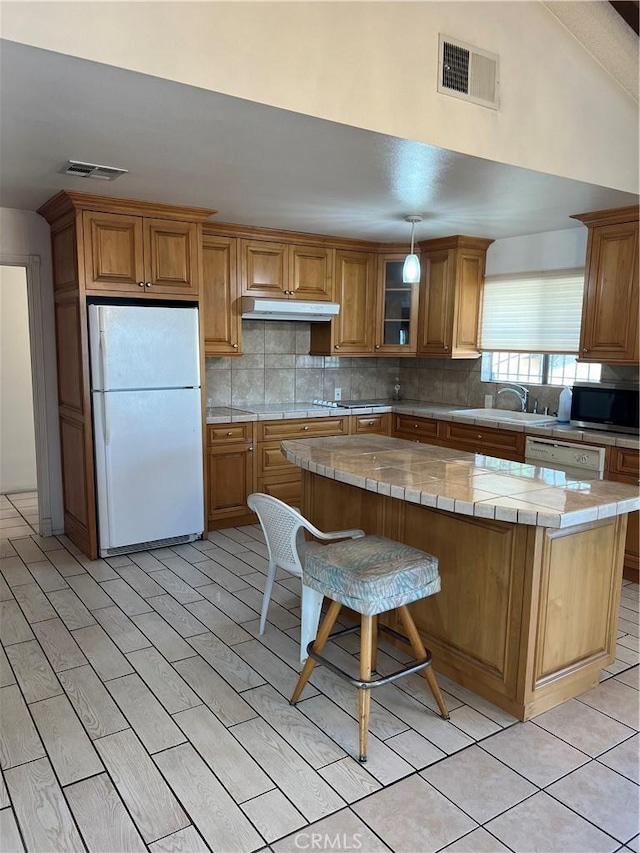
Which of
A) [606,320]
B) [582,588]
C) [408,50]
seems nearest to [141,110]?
[408,50]

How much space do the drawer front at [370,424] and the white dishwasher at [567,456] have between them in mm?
1486

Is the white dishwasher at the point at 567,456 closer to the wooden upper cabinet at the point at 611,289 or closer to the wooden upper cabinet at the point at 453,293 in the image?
the wooden upper cabinet at the point at 611,289

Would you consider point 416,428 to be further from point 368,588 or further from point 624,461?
point 368,588

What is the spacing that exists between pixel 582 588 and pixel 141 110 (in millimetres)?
2530

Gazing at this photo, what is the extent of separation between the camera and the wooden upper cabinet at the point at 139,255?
378cm

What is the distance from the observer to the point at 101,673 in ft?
8.86

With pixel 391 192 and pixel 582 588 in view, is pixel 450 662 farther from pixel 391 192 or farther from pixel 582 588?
pixel 391 192

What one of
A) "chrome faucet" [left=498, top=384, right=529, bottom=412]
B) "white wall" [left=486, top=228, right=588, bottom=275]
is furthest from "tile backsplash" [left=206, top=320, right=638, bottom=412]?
"white wall" [left=486, top=228, right=588, bottom=275]

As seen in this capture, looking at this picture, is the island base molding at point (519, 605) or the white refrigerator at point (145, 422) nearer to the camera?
the island base molding at point (519, 605)

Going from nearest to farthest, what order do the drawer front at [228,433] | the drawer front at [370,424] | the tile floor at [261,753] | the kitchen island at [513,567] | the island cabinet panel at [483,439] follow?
the tile floor at [261,753] < the kitchen island at [513,567] < the island cabinet panel at [483,439] < the drawer front at [228,433] < the drawer front at [370,424]

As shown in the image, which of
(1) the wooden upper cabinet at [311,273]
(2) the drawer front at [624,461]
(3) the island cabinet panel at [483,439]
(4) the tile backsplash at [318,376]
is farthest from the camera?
(4) the tile backsplash at [318,376]

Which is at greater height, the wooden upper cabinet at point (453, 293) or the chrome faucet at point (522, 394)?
the wooden upper cabinet at point (453, 293)

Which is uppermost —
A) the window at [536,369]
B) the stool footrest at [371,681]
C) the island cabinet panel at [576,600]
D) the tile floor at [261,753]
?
the window at [536,369]

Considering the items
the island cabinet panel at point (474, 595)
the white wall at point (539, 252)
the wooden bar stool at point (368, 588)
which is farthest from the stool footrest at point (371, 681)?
the white wall at point (539, 252)
